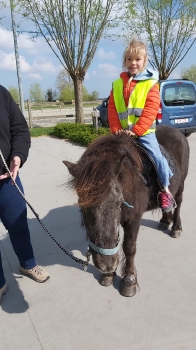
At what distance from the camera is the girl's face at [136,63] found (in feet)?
9.20

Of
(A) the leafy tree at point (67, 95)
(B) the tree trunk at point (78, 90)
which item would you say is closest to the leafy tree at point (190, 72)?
(A) the leafy tree at point (67, 95)

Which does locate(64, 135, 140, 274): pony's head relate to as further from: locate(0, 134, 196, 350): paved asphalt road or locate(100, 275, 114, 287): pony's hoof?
locate(100, 275, 114, 287): pony's hoof

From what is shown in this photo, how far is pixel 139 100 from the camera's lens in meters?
2.76

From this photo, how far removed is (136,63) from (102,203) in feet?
5.48

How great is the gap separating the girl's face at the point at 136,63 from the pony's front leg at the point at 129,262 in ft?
5.20

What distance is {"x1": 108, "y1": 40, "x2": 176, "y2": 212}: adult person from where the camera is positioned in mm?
2766

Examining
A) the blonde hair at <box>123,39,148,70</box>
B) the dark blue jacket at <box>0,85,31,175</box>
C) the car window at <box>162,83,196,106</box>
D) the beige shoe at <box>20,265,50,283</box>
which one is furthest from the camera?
the car window at <box>162,83,196,106</box>

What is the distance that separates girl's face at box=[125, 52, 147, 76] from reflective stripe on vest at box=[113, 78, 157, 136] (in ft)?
0.49

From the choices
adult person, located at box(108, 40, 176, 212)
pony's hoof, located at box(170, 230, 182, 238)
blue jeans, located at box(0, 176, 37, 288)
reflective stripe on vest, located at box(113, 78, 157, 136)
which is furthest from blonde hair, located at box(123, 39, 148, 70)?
pony's hoof, located at box(170, 230, 182, 238)

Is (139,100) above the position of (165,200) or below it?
above

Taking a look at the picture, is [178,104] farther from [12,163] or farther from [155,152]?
[12,163]

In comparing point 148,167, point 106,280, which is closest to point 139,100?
point 148,167

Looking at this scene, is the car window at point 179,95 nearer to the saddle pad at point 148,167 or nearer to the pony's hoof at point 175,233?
the pony's hoof at point 175,233

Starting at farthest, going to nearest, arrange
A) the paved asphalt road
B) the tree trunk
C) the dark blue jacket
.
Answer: the tree trunk < the dark blue jacket < the paved asphalt road
